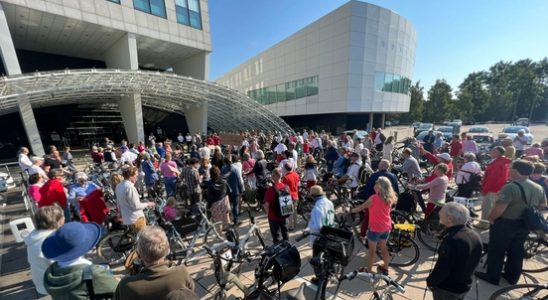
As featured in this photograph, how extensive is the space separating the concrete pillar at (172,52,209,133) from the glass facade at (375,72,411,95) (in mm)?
21947

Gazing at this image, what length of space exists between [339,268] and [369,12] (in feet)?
107

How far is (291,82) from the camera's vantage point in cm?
3578

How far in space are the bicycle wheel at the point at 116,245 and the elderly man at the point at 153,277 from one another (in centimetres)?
331

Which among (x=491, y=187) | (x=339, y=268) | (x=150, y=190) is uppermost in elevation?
(x=491, y=187)

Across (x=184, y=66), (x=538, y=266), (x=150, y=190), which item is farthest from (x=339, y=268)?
(x=184, y=66)

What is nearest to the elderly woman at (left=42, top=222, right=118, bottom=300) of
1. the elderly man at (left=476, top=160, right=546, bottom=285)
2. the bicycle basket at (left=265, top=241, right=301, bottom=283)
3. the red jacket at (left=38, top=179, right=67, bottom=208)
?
the bicycle basket at (left=265, top=241, right=301, bottom=283)

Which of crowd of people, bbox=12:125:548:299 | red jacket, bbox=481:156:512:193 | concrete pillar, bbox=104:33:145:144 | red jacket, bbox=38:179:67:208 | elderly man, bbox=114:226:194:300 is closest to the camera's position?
elderly man, bbox=114:226:194:300

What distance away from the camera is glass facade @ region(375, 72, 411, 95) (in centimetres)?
2992

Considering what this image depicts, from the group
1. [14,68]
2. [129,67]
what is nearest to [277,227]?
[14,68]

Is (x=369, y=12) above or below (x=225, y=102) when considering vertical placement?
above

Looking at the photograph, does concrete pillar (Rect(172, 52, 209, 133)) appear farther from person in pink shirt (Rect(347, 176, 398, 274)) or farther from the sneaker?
the sneaker

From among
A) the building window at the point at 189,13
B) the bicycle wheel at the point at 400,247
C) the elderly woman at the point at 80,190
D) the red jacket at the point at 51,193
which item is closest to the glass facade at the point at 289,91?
the building window at the point at 189,13

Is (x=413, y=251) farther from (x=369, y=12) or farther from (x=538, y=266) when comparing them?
(x=369, y=12)

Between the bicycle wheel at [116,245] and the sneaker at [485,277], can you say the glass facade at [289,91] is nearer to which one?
the sneaker at [485,277]
